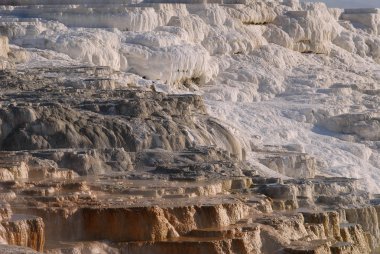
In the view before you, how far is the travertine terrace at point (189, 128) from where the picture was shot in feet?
61.9

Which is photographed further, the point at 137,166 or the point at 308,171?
the point at 308,171

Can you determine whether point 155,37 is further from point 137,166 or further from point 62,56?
point 137,166

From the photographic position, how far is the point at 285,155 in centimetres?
3281

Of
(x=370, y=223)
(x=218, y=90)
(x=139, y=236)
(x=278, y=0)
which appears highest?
(x=278, y=0)

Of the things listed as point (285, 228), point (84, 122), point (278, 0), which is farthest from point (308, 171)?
point (278, 0)

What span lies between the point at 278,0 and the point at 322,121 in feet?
41.3

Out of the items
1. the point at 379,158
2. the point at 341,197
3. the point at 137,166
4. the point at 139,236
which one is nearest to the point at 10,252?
the point at 139,236

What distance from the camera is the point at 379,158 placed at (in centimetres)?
3922

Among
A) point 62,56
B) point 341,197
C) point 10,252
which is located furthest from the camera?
point 62,56

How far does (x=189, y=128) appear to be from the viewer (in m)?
27.2

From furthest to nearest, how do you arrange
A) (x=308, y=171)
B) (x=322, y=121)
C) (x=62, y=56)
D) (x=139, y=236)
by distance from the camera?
(x=322, y=121), (x=62, y=56), (x=308, y=171), (x=139, y=236)

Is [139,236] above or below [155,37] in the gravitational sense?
below

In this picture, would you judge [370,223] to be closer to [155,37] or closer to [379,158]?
[379,158]

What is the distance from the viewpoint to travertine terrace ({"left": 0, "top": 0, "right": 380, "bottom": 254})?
61.9ft
